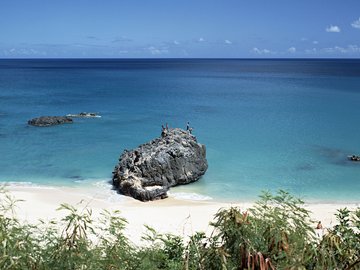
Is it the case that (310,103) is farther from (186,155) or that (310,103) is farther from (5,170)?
(5,170)

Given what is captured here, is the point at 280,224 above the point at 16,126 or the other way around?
above

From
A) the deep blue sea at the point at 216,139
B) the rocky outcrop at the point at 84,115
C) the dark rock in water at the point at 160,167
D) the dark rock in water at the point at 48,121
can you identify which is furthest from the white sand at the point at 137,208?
the rocky outcrop at the point at 84,115

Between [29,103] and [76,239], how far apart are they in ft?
213

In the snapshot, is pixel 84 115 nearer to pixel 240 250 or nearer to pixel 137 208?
pixel 137 208

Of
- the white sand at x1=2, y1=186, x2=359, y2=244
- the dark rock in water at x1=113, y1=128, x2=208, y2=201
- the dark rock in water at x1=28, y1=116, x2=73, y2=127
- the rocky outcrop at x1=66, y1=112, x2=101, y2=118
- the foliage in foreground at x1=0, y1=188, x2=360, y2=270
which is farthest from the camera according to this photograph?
the rocky outcrop at x1=66, y1=112, x2=101, y2=118

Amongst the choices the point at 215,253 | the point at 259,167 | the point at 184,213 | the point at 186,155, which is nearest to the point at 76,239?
the point at 215,253

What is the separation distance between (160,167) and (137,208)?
4.35 meters

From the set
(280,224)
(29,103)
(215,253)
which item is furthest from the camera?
(29,103)

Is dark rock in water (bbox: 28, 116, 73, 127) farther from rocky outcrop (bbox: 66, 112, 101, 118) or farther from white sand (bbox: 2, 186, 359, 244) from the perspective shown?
white sand (bbox: 2, 186, 359, 244)

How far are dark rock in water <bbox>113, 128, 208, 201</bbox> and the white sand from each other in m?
0.76

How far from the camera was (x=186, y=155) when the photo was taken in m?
29.3

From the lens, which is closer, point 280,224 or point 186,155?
point 280,224

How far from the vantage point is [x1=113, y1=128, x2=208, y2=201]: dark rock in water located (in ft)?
85.8

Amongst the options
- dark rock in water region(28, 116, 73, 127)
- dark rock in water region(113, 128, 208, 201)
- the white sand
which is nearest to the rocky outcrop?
dark rock in water region(28, 116, 73, 127)
